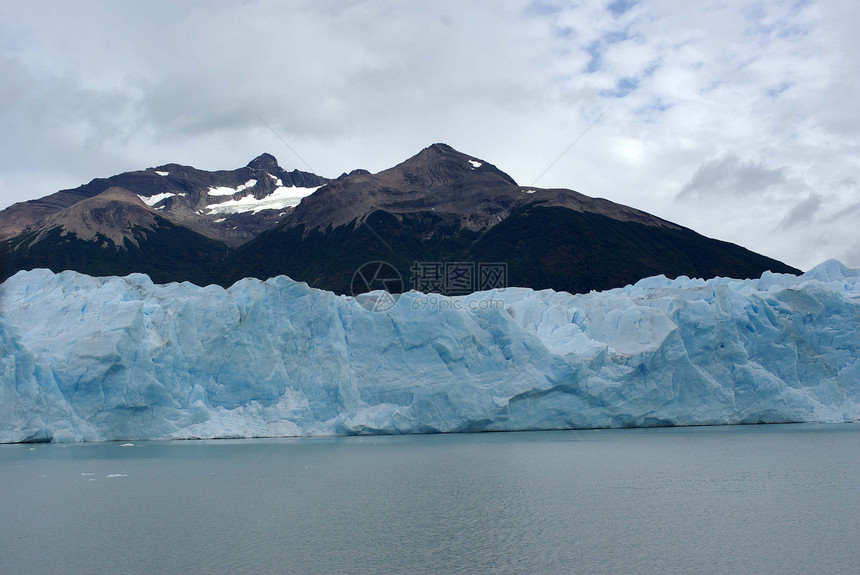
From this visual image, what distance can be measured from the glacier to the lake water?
90.2 inches

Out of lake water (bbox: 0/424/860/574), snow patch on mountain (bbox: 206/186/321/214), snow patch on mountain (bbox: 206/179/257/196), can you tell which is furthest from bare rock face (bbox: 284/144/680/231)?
snow patch on mountain (bbox: 206/179/257/196)

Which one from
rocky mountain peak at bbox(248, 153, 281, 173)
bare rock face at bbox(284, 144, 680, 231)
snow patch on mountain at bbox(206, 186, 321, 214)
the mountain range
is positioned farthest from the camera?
rocky mountain peak at bbox(248, 153, 281, 173)

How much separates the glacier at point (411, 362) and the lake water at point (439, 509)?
2290 mm

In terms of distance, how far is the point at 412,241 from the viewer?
191 ft

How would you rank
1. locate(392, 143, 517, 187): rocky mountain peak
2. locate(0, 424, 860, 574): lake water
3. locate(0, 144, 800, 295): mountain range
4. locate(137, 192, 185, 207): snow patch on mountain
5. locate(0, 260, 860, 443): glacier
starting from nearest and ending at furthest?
locate(0, 424, 860, 574): lake water
locate(0, 260, 860, 443): glacier
locate(0, 144, 800, 295): mountain range
locate(392, 143, 517, 187): rocky mountain peak
locate(137, 192, 185, 207): snow patch on mountain

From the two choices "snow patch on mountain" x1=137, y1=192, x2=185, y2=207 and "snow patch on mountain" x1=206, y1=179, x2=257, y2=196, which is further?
"snow patch on mountain" x1=206, y1=179, x2=257, y2=196

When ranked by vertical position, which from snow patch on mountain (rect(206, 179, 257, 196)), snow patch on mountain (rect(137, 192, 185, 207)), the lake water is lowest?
the lake water

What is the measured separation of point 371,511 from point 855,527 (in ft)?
20.9

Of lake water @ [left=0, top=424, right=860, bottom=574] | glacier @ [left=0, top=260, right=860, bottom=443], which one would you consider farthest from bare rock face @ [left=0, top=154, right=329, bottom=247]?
lake water @ [left=0, top=424, right=860, bottom=574]

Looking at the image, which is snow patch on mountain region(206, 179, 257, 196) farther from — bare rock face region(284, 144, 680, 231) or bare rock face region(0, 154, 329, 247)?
bare rock face region(284, 144, 680, 231)

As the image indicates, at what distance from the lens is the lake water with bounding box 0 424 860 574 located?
8.00 meters

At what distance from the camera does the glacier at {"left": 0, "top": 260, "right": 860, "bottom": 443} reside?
1936 centimetres

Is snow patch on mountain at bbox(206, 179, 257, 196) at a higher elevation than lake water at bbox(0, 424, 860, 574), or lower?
higher

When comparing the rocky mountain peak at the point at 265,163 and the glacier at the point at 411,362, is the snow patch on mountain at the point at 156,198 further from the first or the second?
the glacier at the point at 411,362
